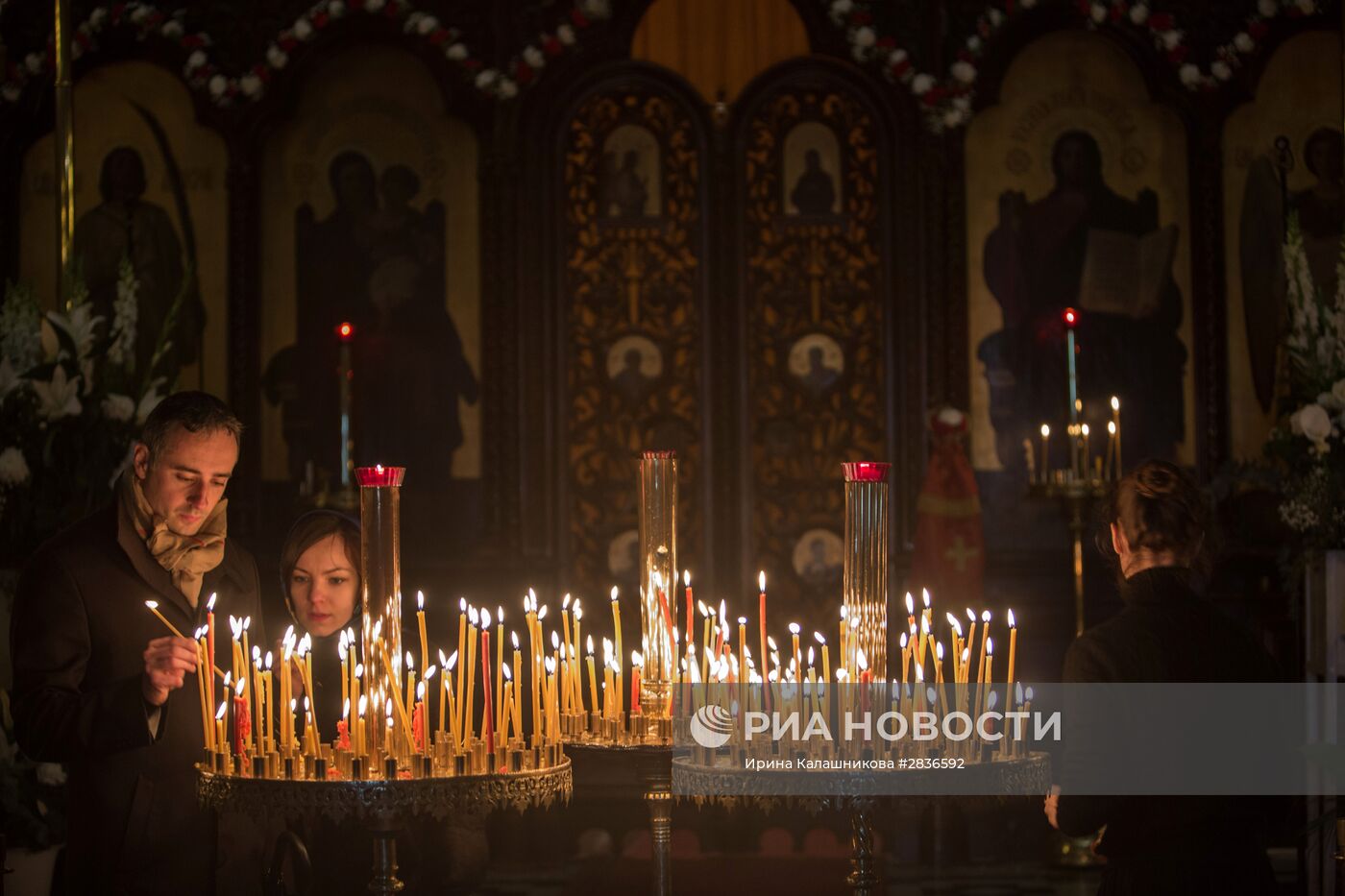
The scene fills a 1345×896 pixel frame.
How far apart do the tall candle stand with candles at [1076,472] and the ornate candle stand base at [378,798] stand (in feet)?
13.4

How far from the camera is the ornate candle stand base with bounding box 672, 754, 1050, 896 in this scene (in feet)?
10.8

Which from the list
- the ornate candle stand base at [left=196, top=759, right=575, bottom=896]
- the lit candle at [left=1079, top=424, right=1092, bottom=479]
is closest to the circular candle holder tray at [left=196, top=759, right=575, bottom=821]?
the ornate candle stand base at [left=196, top=759, right=575, bottom=896]

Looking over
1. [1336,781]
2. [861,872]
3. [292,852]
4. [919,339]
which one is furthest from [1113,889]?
[919,339]

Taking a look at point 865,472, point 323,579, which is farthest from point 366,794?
point 323,579

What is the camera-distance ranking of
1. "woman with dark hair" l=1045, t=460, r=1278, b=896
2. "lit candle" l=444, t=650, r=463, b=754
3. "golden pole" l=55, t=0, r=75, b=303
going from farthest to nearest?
"golden pole" l=55, t=0, r=75, b=303
"lit candle" l=444, t=650, r=463, b=754
"woman with dark hair" l=1045, t=460, r=1278, b=896

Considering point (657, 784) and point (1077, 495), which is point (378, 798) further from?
point (1077, 495)

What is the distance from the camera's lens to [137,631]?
379 cm

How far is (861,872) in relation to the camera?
11.2ft

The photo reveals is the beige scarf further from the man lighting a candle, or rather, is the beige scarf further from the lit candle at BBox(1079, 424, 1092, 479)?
the lit candle at BBox(1079, 424, 1092, 479)

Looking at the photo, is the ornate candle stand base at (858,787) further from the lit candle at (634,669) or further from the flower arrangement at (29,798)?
the flower arrangement at (29,798)

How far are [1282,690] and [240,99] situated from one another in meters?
6.92

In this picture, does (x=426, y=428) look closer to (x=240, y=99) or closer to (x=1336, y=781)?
(x=240, y=99)

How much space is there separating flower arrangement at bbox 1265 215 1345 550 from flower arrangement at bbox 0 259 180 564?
4.42 meters

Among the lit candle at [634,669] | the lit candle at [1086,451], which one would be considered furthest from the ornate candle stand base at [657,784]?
the lit candle at [1086,451]
